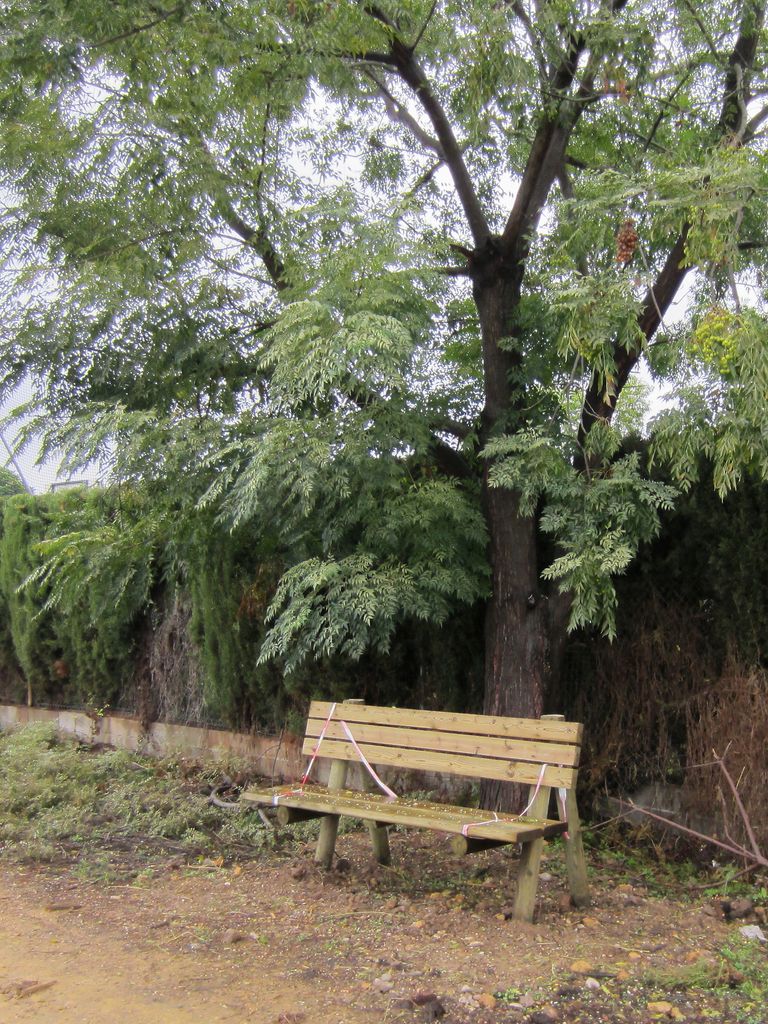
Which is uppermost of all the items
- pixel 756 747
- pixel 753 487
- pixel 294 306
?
pixel 294 306

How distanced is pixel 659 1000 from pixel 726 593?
2716 mm

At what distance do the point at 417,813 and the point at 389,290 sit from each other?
307cm

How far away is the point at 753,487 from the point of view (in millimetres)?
5918

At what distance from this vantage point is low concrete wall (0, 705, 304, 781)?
8.66 meters

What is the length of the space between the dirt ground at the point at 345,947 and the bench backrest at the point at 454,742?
713mm

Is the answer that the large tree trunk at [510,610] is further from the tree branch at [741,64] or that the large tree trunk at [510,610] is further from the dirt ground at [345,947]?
the tree branch at [741,64]

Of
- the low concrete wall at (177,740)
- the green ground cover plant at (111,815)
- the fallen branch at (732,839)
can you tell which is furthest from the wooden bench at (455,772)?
the low concrete wall at (177,740)

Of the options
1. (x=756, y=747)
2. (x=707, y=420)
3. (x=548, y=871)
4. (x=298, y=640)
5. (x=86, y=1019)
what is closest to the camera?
(x=86, y=1019)

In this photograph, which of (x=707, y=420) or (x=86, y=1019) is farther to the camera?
A: (x=707, y=420)

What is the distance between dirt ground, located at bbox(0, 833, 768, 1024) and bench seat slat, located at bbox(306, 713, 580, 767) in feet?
2.60

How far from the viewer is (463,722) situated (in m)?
5.76

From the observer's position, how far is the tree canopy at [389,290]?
229 inches

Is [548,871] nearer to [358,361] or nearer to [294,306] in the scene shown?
[358,361]

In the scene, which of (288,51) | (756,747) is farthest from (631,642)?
(288,51)
